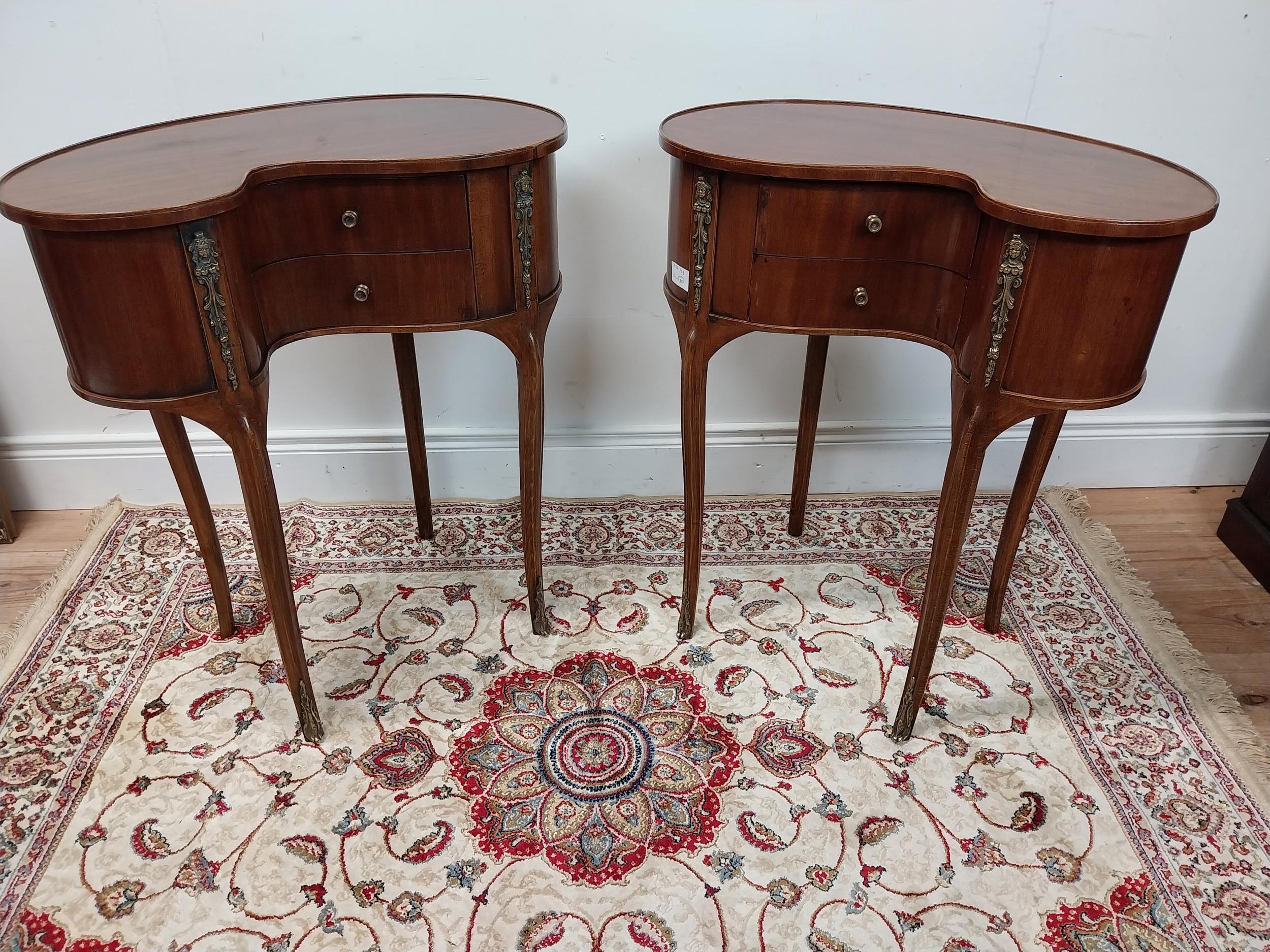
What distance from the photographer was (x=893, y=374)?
2.18 meters

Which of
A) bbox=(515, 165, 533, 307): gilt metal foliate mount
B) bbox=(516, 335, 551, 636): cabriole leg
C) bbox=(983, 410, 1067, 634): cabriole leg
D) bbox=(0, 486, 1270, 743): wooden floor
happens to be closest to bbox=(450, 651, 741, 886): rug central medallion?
bbox=(516, 335, 551, 636): cabriole leg

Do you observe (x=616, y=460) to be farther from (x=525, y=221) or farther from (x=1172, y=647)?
(x=1172, y=647)

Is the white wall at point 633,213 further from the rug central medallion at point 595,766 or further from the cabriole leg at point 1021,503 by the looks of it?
the rug central medallion at point 595,766

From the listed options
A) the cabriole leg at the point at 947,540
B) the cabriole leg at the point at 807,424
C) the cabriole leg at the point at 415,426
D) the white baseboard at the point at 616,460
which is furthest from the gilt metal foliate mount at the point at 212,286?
the cabriole leg at the point at 807,424

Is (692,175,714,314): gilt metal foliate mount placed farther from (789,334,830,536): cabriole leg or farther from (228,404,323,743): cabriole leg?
(228,404,323,743): cabriole leg

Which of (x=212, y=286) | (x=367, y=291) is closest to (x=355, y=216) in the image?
(x=367, y=291)

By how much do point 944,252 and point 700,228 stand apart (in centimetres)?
37

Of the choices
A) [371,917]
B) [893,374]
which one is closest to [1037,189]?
[893,374]

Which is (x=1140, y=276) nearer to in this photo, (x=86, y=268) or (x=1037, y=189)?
(x=1037, y=189)

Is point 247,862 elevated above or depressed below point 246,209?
below

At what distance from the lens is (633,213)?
196 centimetres

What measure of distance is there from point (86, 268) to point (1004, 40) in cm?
170

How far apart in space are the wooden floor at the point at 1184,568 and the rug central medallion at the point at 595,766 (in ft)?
3.37

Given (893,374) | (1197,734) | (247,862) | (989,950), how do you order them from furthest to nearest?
(893,374) → (1197,734) → (247,862) → (989,950)
